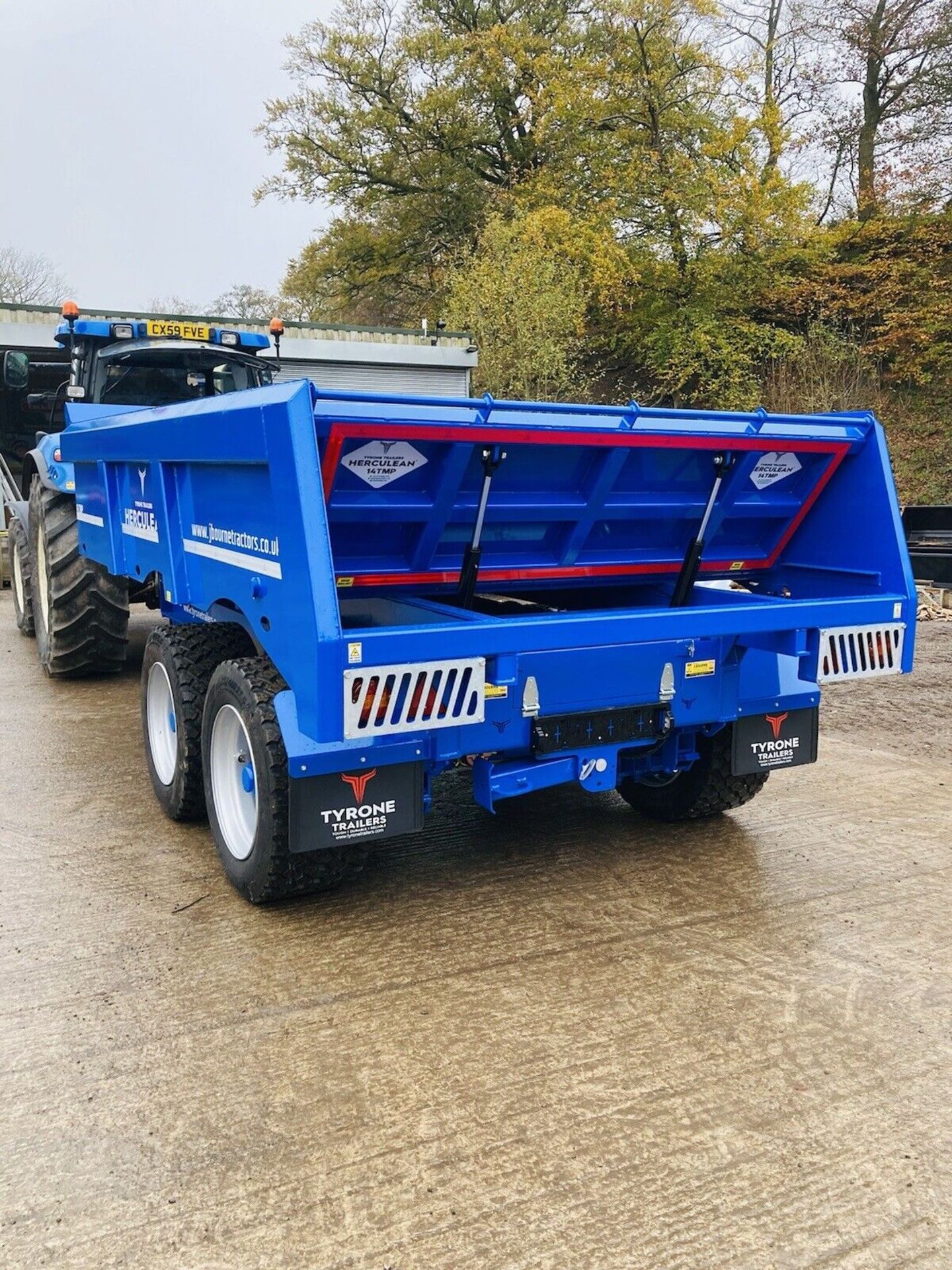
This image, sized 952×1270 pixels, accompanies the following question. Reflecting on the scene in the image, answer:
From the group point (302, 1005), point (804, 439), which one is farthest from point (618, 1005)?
point (804, 439)

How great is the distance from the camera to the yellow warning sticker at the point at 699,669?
349 centimetres

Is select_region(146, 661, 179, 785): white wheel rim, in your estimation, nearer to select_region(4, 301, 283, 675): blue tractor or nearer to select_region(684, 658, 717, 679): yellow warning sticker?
select_region(4, 301, 283, 675): blue tractor

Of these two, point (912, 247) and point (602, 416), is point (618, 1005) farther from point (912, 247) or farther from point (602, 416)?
point (912, 247)

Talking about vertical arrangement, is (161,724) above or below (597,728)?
below

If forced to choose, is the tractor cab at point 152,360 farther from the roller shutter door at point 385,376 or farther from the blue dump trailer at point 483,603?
the roller shutter door at point 385,376

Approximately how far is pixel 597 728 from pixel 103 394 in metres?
4.69

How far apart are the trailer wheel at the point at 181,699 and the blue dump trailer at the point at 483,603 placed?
11mm

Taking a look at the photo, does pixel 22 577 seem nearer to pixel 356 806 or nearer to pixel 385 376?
pixel 356 806

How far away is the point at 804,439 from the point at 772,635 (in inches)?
29.9

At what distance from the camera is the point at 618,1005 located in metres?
2.87

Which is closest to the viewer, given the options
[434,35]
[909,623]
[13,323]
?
[909,623]

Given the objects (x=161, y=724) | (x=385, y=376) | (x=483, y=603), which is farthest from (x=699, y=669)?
(x=385, y=376)

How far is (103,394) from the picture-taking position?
663 centimetres

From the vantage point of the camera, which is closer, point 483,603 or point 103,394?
point 483,603
